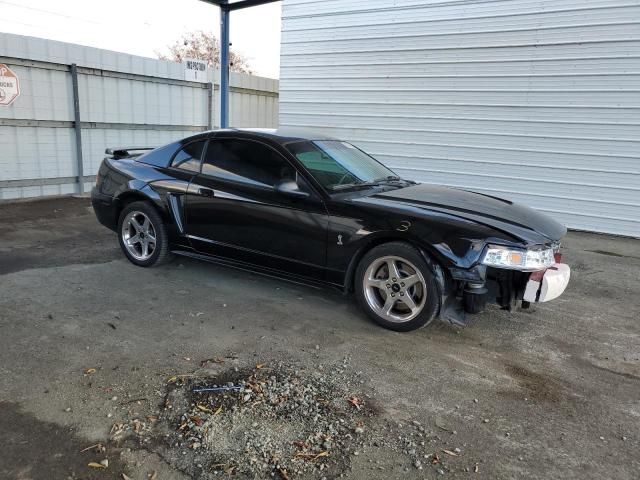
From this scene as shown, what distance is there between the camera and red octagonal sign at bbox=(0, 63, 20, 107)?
8.25 m

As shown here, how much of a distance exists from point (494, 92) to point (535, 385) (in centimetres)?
672

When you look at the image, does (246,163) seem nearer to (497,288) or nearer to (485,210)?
(485,210)

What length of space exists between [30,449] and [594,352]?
12.4 feet

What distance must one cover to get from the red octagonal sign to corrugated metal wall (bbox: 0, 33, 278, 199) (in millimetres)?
81

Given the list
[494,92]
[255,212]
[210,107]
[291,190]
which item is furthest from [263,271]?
[210,107]

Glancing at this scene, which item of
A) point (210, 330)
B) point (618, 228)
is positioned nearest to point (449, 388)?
point (210, 330)

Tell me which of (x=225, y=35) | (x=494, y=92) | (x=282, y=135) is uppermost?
(x=225, y=35)

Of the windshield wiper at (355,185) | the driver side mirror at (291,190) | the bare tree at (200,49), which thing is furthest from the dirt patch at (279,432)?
the bare tree at (200,49)

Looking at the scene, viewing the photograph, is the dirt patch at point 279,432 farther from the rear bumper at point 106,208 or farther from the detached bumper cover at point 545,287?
the rear bumper at point 106,208

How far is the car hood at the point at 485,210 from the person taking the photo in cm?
376

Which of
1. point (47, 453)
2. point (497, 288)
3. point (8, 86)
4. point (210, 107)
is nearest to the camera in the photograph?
point (47, 453)

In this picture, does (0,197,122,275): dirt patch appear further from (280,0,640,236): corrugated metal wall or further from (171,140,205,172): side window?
(280,0,640,236): corrugated metal wall

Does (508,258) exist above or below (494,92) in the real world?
below

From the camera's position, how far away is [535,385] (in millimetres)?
3264
